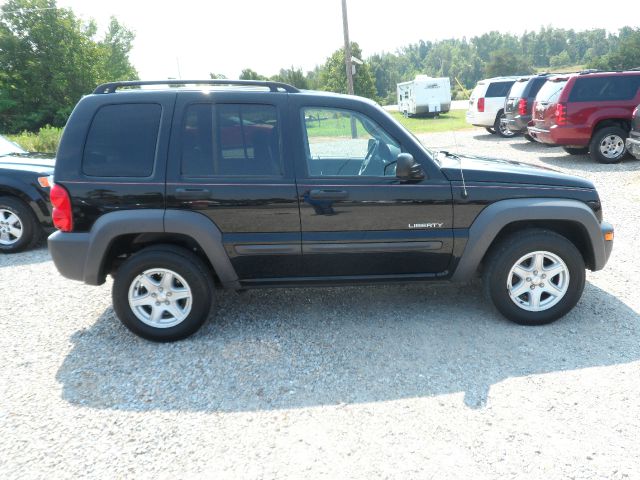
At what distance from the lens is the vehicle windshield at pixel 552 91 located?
1055cm

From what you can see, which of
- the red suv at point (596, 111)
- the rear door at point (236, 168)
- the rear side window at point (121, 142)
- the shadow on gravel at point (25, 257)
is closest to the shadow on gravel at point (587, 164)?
the red suv at point (596, 111)

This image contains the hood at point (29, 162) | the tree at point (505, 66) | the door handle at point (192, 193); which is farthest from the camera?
the tree at point (505, 66)

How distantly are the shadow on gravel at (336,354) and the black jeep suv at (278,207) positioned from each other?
26cm

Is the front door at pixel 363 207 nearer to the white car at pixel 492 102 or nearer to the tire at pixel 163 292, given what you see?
the tire at pixel 163 292

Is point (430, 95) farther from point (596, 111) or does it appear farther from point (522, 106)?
point (596, 111)

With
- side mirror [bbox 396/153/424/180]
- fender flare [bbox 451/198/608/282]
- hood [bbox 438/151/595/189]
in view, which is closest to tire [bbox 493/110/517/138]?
hood [bbox 438/151/595/189]

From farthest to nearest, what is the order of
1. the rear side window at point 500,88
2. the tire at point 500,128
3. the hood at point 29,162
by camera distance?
the rear side window at point 500,88 → the tire at point 500,128 → the hood at point 29,162

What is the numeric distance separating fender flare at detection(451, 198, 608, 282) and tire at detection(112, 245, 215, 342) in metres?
1.99

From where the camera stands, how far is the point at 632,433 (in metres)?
2.55

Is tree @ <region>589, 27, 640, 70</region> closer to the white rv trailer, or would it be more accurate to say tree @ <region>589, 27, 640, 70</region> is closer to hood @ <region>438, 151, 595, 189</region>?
the white rv trailer

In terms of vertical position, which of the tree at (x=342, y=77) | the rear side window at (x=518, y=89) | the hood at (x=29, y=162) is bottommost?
the hood at (x=29, y=162)

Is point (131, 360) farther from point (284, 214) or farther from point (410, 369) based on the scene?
point (410, 369)

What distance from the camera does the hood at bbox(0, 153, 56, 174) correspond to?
249 inches

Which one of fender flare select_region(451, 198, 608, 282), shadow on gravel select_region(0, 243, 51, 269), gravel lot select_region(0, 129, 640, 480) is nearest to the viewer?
gravel lot select_region(0, 129, 640, 480)
